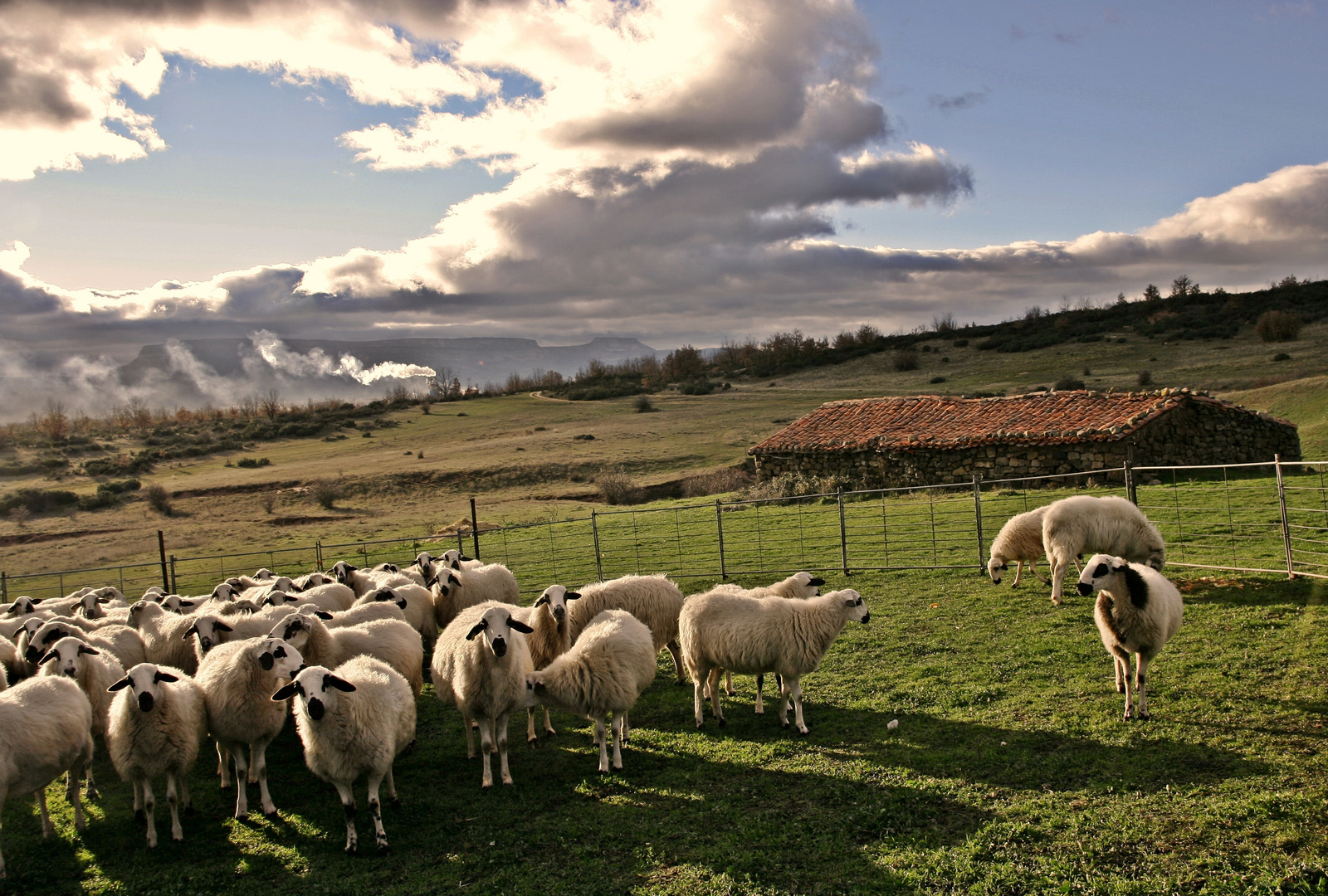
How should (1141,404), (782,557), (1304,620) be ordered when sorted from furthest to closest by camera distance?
(1141,404)
(782,557)
(1304,620)

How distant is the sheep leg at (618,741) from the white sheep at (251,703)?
3.48 meters

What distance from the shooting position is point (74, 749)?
813 cm

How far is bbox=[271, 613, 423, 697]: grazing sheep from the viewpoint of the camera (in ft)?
32.2

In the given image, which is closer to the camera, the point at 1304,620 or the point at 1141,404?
the point at 1304,620

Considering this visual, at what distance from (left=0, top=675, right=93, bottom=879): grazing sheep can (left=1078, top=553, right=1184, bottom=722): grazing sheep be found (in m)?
10.6

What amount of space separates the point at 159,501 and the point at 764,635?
46420 millimetres

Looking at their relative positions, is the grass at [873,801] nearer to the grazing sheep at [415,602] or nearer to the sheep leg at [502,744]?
the sheep leg at [502,744]

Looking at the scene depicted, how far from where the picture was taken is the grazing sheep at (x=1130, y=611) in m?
8.51

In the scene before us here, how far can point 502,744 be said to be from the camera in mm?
8602

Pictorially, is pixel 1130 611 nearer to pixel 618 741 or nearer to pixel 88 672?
pixel 618 741

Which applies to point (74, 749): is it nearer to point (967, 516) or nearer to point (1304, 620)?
point (1304, 620)

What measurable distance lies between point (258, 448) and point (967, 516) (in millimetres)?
62184

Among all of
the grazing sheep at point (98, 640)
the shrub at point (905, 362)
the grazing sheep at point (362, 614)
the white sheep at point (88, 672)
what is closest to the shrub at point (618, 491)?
the grazing sheep at point (362, 614)

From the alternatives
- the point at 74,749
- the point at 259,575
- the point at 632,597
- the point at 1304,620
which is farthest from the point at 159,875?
the point at 1304,620
